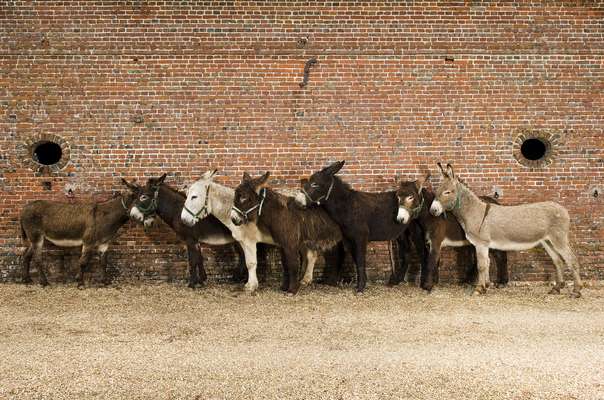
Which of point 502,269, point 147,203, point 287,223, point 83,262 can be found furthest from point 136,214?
point 502,269

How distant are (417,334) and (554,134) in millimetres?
4934

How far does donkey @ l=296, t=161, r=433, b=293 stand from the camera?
7121 mm

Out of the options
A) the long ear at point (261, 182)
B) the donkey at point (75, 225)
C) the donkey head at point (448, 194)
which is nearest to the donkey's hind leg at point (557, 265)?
the donkey head at point (448, 194)

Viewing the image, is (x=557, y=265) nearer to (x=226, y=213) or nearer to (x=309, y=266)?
(x=309, y=266)

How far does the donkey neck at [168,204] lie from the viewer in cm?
751

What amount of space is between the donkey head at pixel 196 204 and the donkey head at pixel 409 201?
2.93 metres

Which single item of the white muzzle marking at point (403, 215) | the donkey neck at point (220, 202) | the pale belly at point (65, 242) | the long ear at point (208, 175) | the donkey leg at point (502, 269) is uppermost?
the long ear at point (208, 175)

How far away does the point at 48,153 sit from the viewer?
27.8ft

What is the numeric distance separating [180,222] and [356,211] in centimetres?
279

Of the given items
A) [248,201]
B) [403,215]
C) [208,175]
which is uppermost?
[208,175]

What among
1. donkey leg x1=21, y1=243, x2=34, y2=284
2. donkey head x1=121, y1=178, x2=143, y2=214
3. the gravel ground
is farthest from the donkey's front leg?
donkey leg x1=21, y1=243, x2=34, y2=284

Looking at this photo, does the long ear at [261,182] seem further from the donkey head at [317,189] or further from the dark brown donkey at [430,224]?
the dark brown donkey at [430,224]

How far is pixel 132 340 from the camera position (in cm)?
524

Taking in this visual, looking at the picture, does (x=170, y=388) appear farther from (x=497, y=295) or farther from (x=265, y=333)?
(x=497, y=295)
